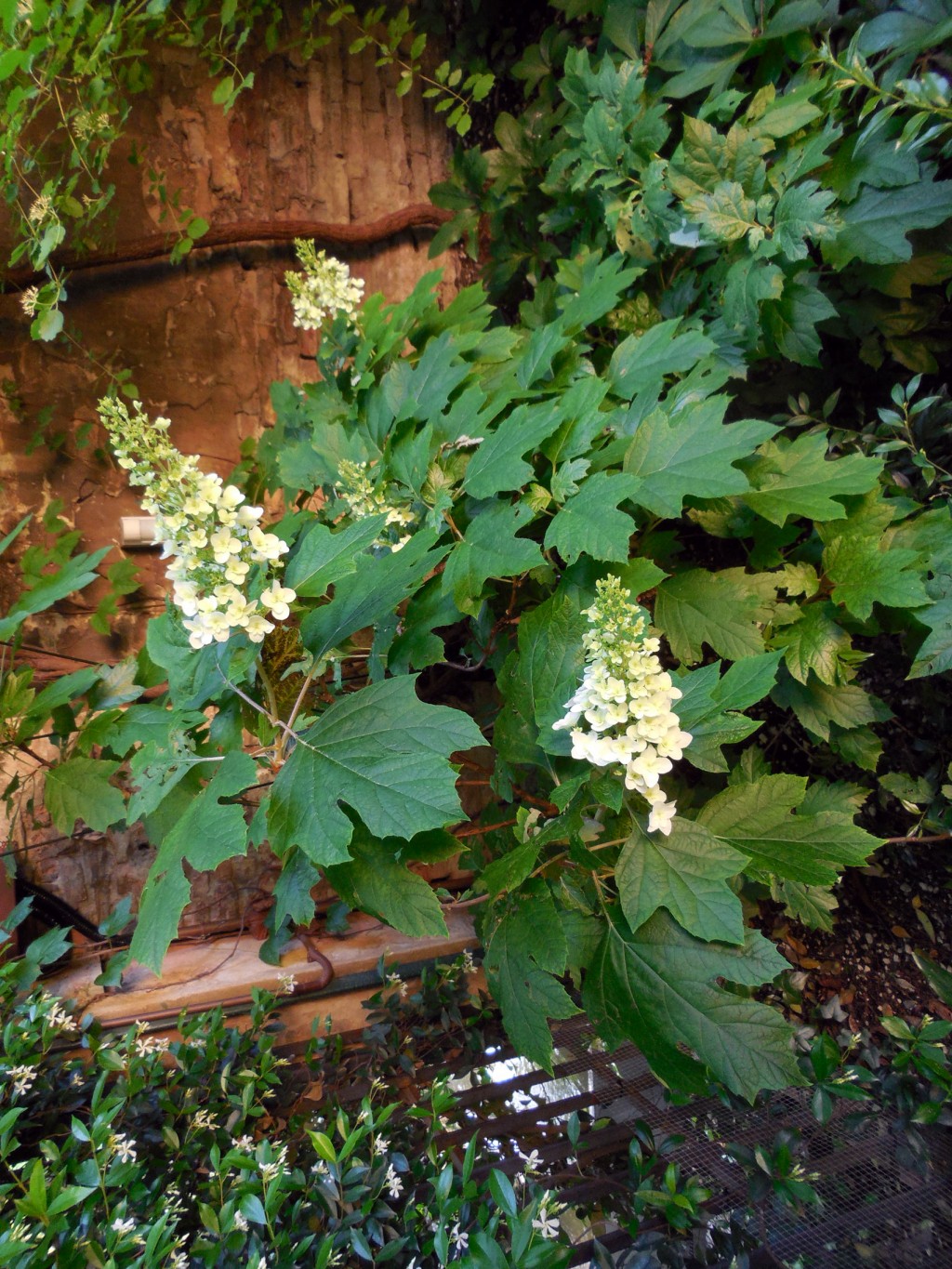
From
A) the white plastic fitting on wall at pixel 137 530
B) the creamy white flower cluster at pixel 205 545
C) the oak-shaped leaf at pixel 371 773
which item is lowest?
the white plastic fitting on wall at pixel 137 530

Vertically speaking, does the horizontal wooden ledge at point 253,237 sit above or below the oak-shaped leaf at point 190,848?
above

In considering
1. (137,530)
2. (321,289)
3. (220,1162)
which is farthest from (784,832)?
(137,530)

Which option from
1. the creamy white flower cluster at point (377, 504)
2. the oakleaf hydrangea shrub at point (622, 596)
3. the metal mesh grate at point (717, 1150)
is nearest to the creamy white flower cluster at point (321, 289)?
the oakleaf hydrangea shrub at point (622, 596)

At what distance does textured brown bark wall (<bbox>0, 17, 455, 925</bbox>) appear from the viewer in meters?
1.75

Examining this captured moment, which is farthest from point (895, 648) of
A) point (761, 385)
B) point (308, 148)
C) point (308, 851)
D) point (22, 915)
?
point (308, 148)

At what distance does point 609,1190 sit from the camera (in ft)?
3.28

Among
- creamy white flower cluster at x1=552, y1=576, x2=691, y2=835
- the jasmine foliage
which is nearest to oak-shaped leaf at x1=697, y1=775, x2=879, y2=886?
creamy white flower cluster at x1=552, y1=576, x2=691, y2=835

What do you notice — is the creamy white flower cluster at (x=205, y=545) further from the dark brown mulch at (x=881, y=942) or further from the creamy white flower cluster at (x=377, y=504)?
the dark brown mulch at (x=881, y=942)

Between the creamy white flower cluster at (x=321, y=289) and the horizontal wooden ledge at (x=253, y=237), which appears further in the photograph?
the horizontal wooden ledge at (x=253, y=237)

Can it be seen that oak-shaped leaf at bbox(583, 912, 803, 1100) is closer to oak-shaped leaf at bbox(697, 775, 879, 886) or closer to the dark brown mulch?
oak-shaped leaf at bbox(697, 775, 879, 886)

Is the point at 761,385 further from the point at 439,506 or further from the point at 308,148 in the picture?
the point at 308,148

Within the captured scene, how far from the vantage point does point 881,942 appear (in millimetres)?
1357

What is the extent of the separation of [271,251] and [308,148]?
35cm

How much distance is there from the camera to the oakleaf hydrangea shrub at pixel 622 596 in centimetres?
78
